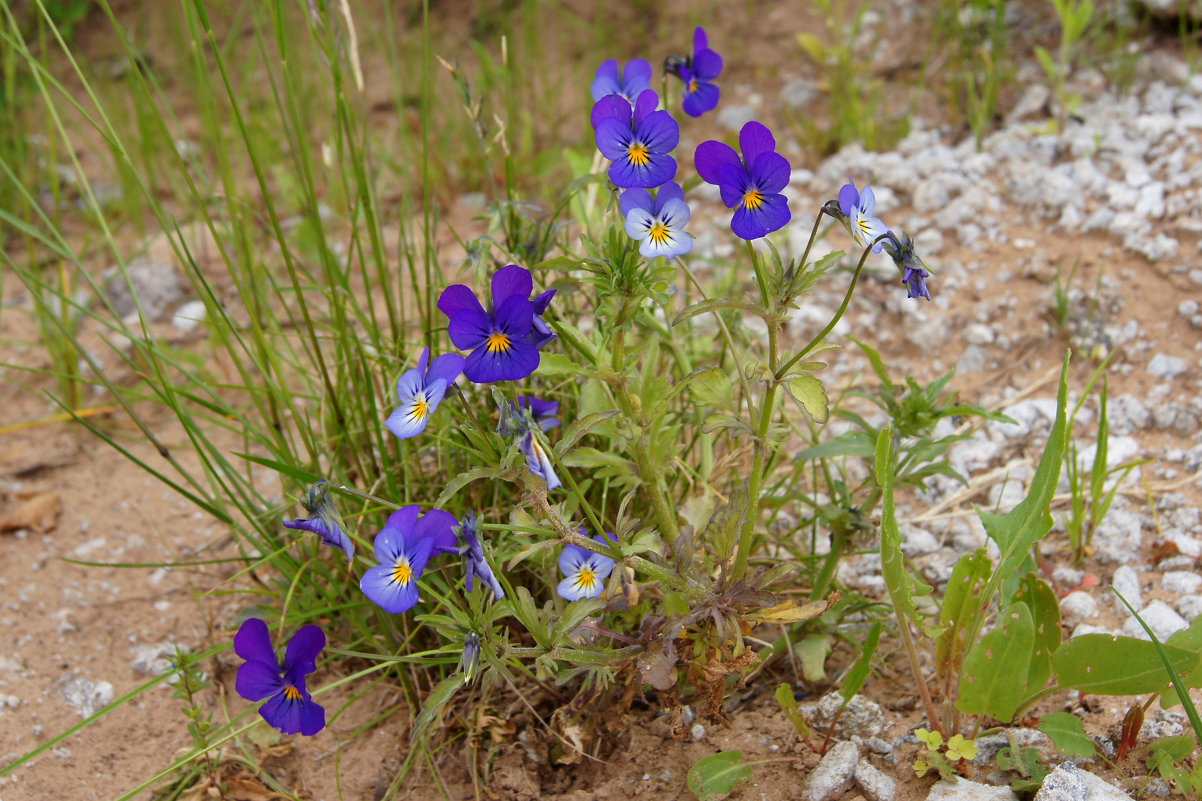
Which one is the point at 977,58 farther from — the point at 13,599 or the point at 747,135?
the point at 13,599

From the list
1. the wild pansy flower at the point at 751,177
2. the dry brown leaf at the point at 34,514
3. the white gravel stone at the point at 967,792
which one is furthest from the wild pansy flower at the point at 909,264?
the dry brown leaf at the point at 34,514

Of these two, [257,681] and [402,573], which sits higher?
Result: [402,573]

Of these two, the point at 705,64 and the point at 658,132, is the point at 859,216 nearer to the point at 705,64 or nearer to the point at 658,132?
the point at 658,132

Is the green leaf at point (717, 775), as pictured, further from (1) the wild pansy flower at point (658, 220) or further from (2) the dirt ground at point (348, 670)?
(1) the wild pansy flower at point (658, 220)

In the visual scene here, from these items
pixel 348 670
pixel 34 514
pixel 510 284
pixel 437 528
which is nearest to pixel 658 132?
pixel 510 284

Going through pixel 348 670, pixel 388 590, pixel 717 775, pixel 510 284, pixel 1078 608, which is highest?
pixel 510 284

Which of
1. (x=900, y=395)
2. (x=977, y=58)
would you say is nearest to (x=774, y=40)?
(x=977, y=58)
